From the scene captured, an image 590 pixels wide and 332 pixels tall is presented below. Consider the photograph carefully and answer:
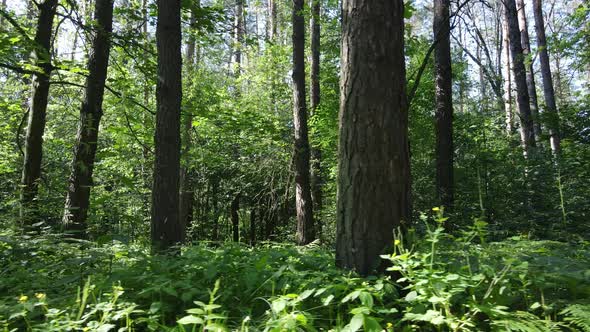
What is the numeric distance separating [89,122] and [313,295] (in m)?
5.02

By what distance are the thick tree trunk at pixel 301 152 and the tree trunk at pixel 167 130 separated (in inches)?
173

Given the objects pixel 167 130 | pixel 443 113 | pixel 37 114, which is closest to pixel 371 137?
pixel 167 130

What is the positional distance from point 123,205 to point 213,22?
9876mm

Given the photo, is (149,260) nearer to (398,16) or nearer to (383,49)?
(383,49)

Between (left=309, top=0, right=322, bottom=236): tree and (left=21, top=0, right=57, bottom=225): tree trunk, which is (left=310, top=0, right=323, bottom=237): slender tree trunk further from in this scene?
(left=21, top=0, right=57, bottom=225): tree trunk

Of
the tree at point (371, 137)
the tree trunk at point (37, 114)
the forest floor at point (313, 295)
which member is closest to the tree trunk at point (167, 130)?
the forest floor at point (313, 295)

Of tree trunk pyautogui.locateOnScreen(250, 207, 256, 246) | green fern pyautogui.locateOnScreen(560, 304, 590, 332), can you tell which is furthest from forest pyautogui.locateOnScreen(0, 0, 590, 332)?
tree trunk pyautogui.locateOnScreen(250, 207, 256, 246)

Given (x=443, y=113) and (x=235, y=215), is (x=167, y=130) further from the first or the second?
(x=235, y=215)

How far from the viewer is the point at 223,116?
9789mm

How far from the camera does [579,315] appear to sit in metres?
1.73

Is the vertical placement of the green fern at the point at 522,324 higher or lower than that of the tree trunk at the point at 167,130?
lower

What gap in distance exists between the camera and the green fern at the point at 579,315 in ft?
5.59

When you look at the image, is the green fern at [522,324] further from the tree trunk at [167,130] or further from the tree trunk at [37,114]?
the tree trunk at [37,114]

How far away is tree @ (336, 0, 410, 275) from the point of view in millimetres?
2605
